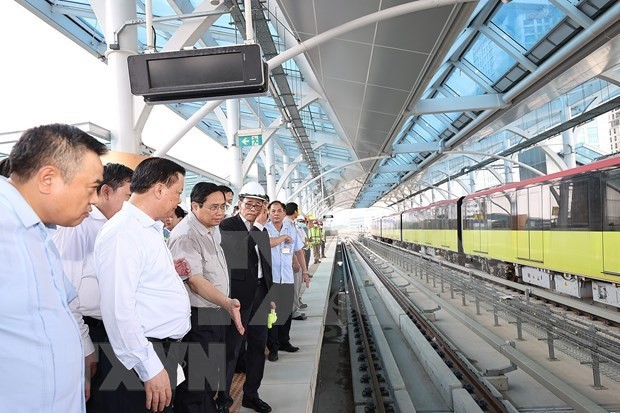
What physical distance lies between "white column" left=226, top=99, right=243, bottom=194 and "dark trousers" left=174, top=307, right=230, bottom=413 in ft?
29.6

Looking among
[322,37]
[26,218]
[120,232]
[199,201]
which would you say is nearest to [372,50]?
[322,37]

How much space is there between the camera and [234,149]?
40.3 ft

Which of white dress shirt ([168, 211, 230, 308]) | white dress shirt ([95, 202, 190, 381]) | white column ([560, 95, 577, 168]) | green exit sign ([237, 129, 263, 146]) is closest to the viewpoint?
white dress shirt ([95, 202, 190, 381])

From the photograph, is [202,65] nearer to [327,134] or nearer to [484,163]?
[327,134]

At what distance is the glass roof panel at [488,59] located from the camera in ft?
40.3

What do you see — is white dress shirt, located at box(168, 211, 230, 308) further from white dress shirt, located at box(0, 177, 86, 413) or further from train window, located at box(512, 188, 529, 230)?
train window, located at box(512, 188, 529, 230)

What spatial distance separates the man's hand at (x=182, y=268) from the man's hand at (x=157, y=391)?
1009mm

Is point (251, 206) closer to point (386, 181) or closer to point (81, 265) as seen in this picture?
point (81, 265)

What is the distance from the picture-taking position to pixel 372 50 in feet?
30.8

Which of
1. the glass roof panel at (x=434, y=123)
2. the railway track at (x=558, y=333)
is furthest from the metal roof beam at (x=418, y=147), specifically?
the railway track at (x=558, y=333)

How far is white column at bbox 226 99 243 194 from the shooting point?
480 inches

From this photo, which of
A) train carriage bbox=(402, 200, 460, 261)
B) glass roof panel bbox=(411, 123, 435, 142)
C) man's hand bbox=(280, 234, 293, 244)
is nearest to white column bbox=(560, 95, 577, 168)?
train carriage bbox=(402, 200, 460, 261)

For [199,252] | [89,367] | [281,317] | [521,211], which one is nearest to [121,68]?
[199,252]

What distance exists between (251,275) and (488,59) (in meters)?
11.4
